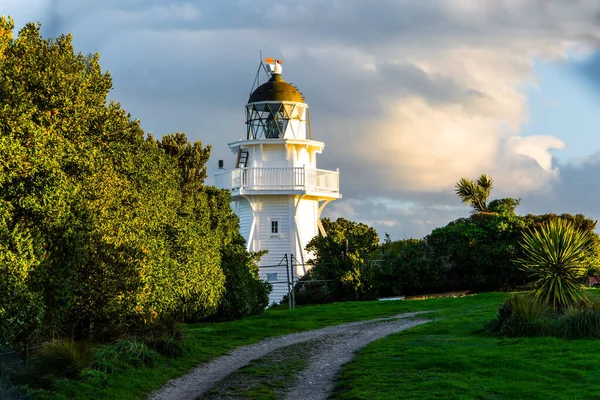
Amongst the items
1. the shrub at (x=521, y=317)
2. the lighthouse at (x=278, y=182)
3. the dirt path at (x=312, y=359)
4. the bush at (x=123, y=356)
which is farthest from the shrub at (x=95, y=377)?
the lighthouse at (x=278, y=182)

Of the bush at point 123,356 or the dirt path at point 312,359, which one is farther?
the bush at point 123,356

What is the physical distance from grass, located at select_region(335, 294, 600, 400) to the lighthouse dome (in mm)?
25732

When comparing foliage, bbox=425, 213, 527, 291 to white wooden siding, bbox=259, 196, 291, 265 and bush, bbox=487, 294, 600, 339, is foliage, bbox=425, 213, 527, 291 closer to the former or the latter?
white wooden siding, bbox=259, 196, 291, 265

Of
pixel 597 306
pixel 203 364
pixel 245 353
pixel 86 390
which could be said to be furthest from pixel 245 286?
pixel 86 390

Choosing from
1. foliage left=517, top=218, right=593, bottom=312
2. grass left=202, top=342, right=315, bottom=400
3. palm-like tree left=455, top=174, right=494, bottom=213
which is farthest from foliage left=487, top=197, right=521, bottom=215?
grass left=202, top=342, right=315, bottom=400

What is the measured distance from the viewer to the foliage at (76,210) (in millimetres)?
14125

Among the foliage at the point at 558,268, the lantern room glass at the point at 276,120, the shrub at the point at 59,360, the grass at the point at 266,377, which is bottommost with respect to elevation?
the grass at the point at 266,377

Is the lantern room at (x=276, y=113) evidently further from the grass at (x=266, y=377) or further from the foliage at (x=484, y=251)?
the grass at (x=266, y=377)

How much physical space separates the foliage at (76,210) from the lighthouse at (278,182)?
66.0 ft

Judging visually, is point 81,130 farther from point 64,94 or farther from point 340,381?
point 340,381

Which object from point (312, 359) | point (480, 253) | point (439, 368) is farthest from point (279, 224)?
point (439, 368)

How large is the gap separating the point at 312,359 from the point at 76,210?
6.94 metres

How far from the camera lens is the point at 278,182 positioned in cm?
4444

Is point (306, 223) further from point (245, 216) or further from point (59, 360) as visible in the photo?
point (59, 360)
